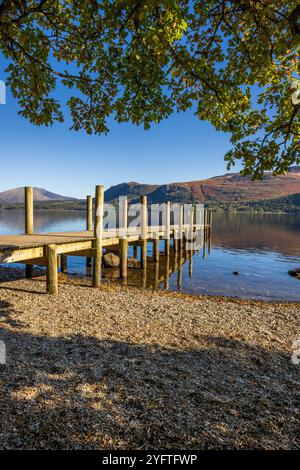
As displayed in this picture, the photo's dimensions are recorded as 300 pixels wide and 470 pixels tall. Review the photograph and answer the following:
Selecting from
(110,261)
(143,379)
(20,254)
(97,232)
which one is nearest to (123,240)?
(97,232)

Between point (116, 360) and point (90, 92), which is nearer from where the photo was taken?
point (116, 360)

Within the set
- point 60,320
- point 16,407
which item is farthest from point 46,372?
point 60,320

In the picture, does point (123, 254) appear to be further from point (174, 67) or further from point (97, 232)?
point (174, 67)

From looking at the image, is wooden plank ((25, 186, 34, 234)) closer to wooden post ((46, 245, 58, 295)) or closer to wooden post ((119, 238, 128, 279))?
wooden post ((46, 245, 58, 295))

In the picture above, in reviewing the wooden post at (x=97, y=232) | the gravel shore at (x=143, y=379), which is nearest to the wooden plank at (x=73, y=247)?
the wooden post at (x=97, y=232)

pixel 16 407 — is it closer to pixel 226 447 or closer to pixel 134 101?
pixel 226 447

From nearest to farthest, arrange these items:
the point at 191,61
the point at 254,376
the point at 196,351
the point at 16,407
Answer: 1. the point at 16,407
2. the point at 254,376
3. the point at 196,351
4. the point at 191,61

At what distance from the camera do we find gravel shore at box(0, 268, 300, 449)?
3252 mm

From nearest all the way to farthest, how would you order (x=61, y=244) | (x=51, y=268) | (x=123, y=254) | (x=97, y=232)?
(x=51, y=268) < (x=61, y=244) < (x=97, y=232) < (x=123, y=254)

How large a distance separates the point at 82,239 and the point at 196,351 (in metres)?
6.98

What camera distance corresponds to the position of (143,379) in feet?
14.8

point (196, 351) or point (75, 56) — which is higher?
point (75, 56)

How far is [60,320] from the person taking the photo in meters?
7.11

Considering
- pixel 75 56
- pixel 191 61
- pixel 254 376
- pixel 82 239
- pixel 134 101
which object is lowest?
pixel 254 376
